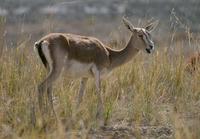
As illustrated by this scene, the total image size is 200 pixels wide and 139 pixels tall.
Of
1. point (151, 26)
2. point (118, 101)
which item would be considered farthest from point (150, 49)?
point (118, 101)

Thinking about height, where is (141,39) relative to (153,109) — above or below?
above

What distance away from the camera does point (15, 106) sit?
26.7 ft

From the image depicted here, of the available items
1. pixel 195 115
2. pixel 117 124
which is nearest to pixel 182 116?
pixel 195 115

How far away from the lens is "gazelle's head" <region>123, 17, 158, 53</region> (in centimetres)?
985

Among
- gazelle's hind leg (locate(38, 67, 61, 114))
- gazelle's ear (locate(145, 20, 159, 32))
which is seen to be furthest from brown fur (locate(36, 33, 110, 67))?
gazelle's ear (locate(145, 20, 159, 32))

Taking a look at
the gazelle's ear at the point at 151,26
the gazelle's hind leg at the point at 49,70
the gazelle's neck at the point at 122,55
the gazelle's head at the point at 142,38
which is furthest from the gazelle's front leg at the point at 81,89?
the gazelle's ear at the point at 151,26

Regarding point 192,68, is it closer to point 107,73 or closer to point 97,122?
point 107,73

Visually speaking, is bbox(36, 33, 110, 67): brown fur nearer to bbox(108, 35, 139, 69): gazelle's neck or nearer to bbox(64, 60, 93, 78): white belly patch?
bbox(64, 60, 93, 78): white belly patch

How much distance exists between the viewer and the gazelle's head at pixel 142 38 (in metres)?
9.85

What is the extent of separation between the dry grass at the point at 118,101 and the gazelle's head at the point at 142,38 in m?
0.36

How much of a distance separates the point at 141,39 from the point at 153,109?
1.38m

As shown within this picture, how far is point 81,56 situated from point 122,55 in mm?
992

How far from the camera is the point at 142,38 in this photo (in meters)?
9.94

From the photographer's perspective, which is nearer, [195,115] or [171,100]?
[195,115]
